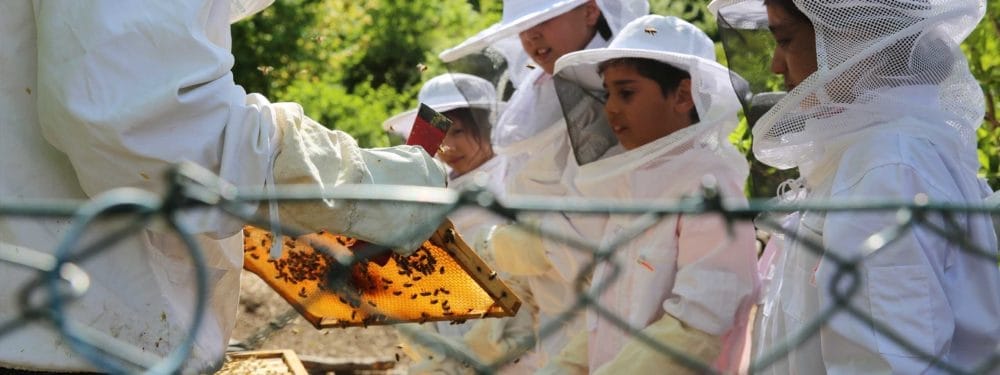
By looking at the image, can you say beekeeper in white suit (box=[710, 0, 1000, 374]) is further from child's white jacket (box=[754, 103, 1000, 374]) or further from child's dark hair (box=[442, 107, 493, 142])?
child's dark hair (box=[442, 107, 493, 142])

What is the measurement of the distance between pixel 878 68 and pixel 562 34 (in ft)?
6.83

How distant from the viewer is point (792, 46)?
3.29m

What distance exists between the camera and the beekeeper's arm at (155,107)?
2488mm

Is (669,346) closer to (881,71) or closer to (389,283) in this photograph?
(389,283)

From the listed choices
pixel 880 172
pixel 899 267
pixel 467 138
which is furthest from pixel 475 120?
pixel 899 267

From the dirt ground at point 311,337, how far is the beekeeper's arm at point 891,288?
3.75 metres

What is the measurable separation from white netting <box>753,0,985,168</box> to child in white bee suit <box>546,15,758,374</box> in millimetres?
593

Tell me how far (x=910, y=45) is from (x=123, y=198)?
2.27m

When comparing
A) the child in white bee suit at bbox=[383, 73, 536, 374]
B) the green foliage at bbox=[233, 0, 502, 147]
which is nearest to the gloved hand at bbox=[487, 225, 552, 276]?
the child in white bee suit at bbox=[383, 73, 536, 374]

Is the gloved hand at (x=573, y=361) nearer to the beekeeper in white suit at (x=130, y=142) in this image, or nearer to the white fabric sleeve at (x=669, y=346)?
the white fabric sleeve at (x=669, y=346)

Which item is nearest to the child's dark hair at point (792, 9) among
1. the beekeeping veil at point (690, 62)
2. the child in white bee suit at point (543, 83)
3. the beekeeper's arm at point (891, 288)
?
the beekeeper's arm at point (891, 288)

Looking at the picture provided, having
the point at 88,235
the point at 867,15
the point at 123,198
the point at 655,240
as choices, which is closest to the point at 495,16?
the point at 655,240

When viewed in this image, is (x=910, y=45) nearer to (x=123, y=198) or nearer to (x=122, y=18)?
(x=122, y=18)

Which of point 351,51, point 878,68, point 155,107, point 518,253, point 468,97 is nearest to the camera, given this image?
point 155,107
